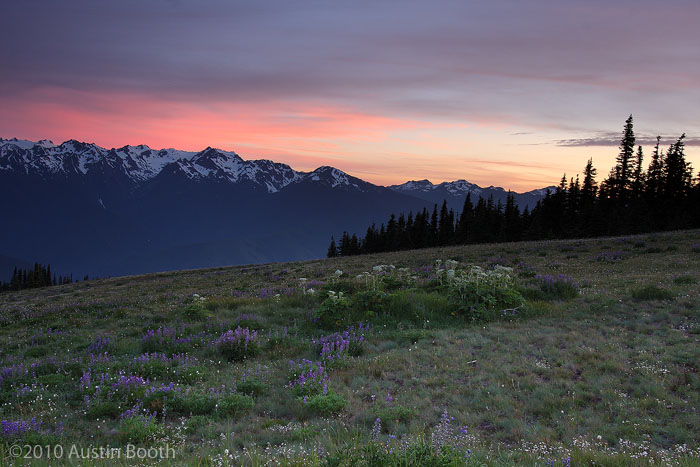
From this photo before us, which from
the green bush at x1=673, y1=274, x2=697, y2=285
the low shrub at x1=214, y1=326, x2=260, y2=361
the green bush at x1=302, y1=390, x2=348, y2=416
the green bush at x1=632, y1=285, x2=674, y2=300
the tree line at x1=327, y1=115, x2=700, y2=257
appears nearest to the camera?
the green bush at x1=302, y1=390, x2=348, y2=416

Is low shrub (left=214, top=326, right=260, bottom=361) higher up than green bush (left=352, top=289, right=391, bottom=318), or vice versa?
green bush (left=352, top=289, right=391, bottom=318)

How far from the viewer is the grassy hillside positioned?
5086mm

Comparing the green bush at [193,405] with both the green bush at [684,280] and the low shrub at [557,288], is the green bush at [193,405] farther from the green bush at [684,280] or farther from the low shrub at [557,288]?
the green bush at [684,280]

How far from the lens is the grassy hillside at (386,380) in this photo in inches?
200

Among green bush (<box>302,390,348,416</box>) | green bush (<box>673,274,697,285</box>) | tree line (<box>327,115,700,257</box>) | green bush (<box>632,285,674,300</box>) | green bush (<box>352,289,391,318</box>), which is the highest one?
tree line (<box>327,115,700,257</box>)

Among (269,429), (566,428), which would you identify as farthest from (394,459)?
(566,428)

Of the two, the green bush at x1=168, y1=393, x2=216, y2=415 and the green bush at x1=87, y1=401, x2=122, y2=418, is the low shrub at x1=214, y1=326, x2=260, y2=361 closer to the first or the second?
the green bush at x1=168, y1=393, x2=216, y2=415

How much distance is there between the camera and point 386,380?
7539mm

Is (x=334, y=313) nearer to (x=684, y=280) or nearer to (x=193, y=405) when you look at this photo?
(x=193, y=405)

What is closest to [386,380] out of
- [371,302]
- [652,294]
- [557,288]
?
A: [371,302]

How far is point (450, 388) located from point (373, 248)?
334 ft

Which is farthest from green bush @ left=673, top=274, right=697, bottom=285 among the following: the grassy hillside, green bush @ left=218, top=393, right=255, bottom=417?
green bush @ left=218, top=393, right=255, bottom=417

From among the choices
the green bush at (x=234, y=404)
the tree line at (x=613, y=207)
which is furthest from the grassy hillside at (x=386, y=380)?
the tree line at (x=613, y=207)

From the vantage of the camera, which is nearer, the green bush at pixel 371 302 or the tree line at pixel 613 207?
the green bush at pixel 371 302
